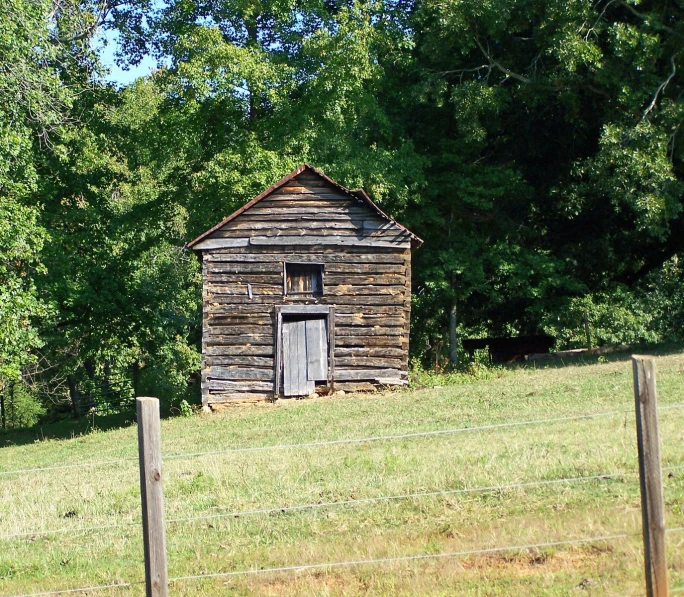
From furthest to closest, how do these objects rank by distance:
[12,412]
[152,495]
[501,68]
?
[12,412] < [501,68] < [152,495]

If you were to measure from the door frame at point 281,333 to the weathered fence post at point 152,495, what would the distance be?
18.0m

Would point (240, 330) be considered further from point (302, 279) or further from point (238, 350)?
point (302, 279)

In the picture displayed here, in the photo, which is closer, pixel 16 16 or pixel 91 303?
pixel 16 16

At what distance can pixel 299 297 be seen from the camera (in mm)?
23938

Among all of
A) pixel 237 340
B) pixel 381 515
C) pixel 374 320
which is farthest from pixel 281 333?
pixel 381 515

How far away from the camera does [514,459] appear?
34.2 ft

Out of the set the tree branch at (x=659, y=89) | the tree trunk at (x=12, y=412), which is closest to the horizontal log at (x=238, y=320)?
the tree branch at (x=659, y=89)

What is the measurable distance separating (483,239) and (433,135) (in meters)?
3.79

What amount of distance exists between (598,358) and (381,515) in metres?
18.8

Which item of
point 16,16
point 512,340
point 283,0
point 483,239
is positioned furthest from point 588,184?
point 16,16

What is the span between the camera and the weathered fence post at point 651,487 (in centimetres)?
573

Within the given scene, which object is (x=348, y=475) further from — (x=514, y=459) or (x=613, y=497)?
(x=613, y=497)

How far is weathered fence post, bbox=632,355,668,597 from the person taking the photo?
5727 millimetres

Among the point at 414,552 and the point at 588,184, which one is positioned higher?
the point at 588,184
